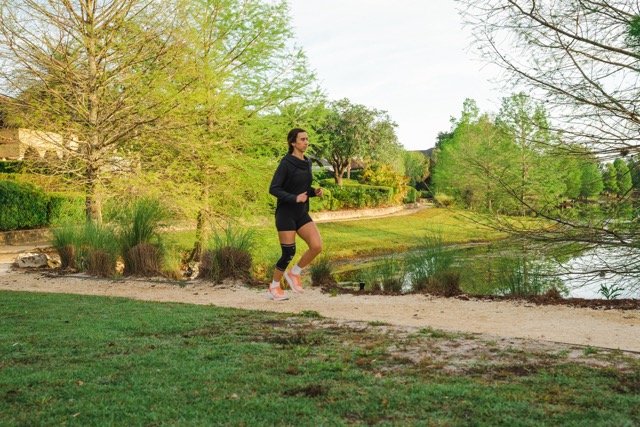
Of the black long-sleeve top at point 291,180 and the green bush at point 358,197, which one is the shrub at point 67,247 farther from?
the green bush at point 358,197

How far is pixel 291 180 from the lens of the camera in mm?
7969

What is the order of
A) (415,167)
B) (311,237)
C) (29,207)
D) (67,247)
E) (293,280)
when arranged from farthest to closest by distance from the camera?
(415,167)
(29,207)
(67,247)
(293,280)
(311,237)

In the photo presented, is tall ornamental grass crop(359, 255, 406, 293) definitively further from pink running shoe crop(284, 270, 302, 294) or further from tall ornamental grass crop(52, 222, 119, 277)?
tall ornamental grass crop(52, 222, 119, 277)

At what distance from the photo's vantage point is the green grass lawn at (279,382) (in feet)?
11.9

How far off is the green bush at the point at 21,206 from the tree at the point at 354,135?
36.2 metres

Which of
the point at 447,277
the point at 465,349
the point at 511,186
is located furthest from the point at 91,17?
the point at 465,349

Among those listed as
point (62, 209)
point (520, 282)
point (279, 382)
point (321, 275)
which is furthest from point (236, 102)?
point (279, 382)

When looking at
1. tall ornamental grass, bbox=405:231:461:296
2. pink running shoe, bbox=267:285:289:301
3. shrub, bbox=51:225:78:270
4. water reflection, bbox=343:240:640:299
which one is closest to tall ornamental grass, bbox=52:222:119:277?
shrub, bbox=51:225:78:270

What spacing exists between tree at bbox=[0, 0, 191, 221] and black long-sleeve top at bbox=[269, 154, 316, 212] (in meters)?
8.17

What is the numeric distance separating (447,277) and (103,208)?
1051 centimetres

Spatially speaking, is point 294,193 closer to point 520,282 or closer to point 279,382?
point 279,382

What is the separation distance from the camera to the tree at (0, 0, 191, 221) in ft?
48.4

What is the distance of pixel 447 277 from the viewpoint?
1041 cm

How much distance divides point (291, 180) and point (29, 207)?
55.8ft
